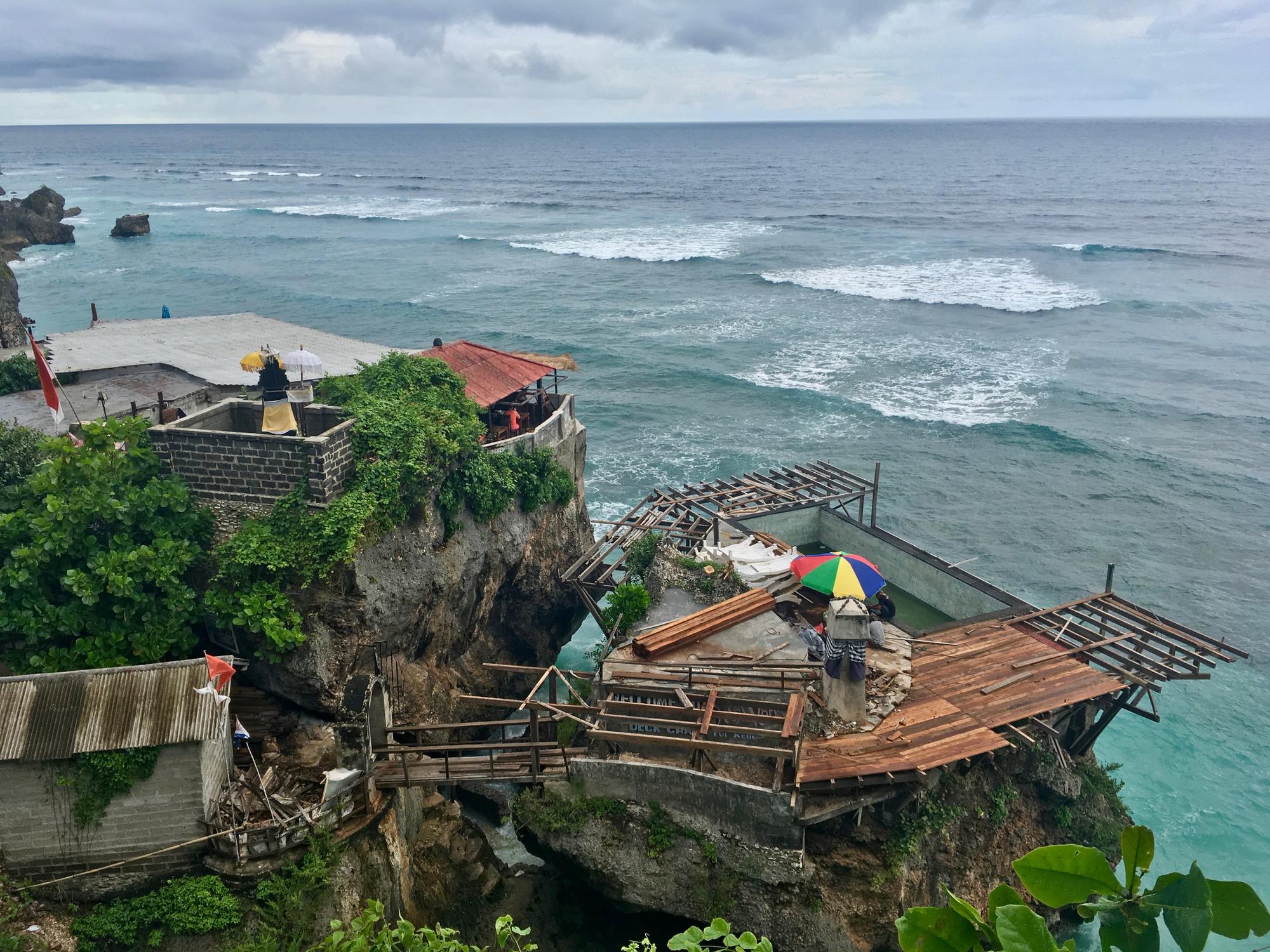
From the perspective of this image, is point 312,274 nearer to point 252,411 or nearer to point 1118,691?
point 252,411

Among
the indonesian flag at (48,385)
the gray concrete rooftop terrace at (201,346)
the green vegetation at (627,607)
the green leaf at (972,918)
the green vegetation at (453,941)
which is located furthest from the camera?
the gray concrete rooftop terrace at (201,346)

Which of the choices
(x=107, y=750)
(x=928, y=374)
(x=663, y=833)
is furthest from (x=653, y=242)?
(x=107, y=750)

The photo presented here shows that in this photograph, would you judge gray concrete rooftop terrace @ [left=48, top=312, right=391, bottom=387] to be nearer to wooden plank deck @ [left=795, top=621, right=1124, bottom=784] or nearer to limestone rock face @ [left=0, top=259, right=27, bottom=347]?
limestone rock face @ [left=0, top=259, right=27, bottom=347]

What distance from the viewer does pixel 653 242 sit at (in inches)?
3489

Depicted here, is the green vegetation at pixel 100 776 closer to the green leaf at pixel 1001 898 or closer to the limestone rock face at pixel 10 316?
the green leaf at pixel 1001 898

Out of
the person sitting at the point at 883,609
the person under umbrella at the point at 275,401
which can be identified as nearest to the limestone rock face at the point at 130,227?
the person under umbrella at the point at 275,401

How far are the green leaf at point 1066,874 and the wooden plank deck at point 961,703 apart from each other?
9.89 metres

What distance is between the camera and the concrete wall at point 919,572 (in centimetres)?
2044

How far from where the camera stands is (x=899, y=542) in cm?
2258

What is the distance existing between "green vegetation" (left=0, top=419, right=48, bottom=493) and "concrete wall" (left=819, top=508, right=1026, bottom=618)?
669 inches

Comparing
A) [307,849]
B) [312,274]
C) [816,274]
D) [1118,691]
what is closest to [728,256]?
[816,274]

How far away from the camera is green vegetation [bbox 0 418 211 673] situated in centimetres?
1498

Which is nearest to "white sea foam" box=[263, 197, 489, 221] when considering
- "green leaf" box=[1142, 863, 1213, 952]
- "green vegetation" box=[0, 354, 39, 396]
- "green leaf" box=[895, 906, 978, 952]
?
"green vegetation" box=[0, 354, 39, 396]

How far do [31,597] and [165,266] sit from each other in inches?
2747
